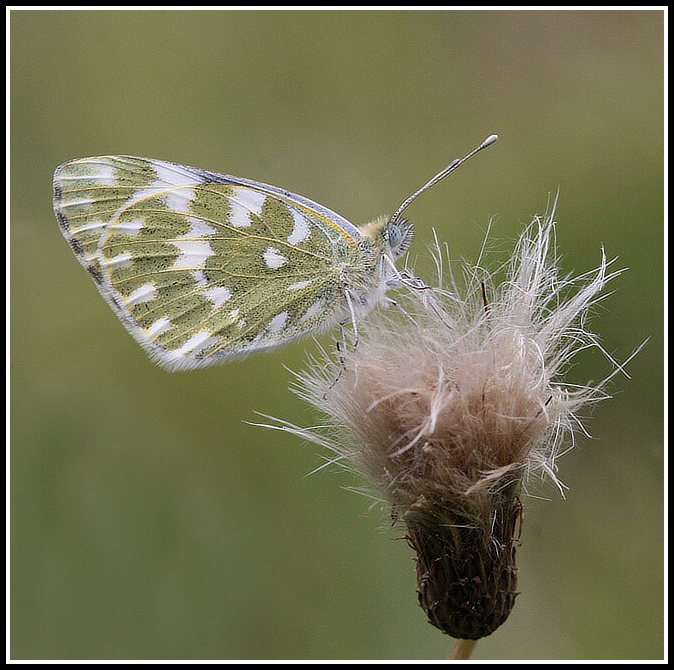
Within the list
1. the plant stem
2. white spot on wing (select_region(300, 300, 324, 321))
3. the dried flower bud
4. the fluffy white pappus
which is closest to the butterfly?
white spot on wing (select_region(300, 300, 324, 321))

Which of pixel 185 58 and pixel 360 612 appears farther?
pixel 185 58

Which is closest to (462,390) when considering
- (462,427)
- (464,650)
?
(462,427)

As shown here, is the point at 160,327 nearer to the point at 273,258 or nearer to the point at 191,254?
the point at 191,254

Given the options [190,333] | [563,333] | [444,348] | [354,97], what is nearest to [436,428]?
[444,348]

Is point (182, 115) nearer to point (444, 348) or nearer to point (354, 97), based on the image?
point (354, 97)

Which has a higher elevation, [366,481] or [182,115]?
[182,115]

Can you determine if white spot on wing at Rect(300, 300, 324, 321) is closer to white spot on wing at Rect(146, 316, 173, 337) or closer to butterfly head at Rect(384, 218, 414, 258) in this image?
butterfly head at Rect(384, 218, 414, 258)
